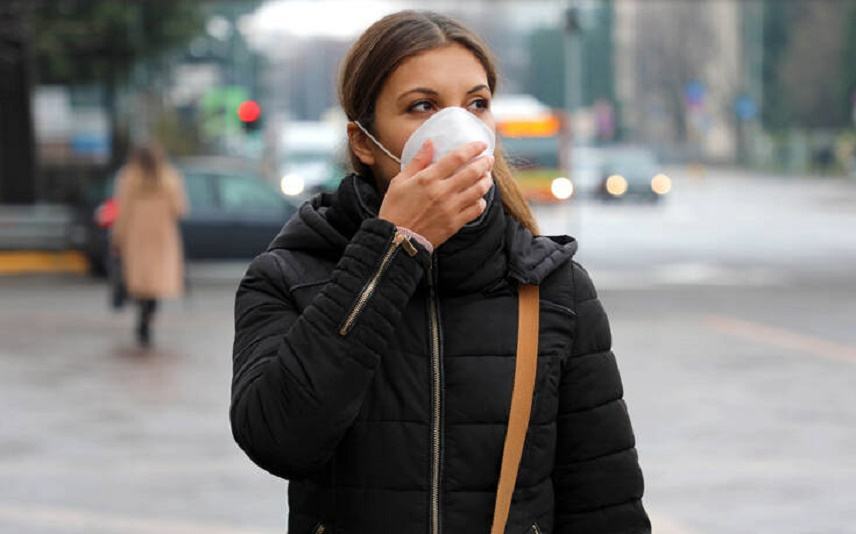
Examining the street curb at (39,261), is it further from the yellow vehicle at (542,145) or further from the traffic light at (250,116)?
the yellow vehicle at (542,145)

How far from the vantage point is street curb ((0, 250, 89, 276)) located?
75.0 feet

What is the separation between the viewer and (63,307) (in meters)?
17.8

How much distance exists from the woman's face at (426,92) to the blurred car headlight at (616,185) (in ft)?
161

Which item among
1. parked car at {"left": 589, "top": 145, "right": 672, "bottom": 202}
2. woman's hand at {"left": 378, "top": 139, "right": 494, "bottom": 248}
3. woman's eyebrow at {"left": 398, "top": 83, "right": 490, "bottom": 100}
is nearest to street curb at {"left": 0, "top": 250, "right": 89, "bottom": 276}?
woman's eyebrow at {"left": 398, "top": 83, "right": 490, "bottom": 100}

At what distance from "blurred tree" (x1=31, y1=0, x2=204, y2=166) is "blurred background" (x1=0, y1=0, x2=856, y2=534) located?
58 mm

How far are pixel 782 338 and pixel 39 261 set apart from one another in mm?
11673

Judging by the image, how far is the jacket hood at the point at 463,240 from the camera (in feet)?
8.28

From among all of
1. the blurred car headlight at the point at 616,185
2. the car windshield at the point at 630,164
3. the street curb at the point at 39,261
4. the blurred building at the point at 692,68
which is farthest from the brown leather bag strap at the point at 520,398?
the blurred building at the point at 692,68

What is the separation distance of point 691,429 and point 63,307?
961cm

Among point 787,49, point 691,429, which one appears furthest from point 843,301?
point 787,49

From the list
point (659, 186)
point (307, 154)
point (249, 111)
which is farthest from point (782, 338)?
point (659, 186)

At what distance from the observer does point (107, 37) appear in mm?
34938

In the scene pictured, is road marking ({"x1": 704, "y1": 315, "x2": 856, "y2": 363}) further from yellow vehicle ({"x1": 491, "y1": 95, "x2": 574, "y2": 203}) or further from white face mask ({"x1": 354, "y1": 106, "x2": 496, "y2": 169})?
yellow vehicle ({"x1": 491, "y1": 95, "x2": 574, "y2": 203})

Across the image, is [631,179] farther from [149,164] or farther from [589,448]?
[589,448]
